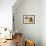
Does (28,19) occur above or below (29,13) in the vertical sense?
below

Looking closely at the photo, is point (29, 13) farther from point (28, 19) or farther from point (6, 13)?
→ point (6, 13)

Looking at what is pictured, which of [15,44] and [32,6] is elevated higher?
[32,6]

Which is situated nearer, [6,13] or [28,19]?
[6,13]

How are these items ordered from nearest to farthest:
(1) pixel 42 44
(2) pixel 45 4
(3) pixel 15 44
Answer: (3) pixel 15 44
(2) pixel 45 4
(1) pixel 42 44

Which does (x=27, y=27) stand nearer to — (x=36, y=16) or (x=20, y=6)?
(x=36, y=16)

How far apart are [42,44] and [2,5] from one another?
9.10 ft

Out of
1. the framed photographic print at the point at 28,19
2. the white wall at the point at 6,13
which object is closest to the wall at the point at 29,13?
the framed photographic print at the point at 28,19

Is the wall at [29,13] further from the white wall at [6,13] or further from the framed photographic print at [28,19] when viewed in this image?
the white wall at [6,13]

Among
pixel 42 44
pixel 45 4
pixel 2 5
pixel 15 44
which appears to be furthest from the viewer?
pixel 42 44

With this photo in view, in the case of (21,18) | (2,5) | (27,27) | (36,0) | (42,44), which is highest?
(36,0)

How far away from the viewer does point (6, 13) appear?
4.48m

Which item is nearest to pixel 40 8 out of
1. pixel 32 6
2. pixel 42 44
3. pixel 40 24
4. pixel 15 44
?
pixel 32 6

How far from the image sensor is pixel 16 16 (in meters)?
5.98

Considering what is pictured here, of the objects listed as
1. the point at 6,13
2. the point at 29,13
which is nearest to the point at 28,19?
the point at 29,13
